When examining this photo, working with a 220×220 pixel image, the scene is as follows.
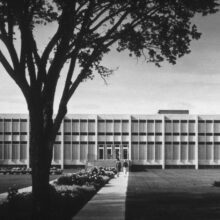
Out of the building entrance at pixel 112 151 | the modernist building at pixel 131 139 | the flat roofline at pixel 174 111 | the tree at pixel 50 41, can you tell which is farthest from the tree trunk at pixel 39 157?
the flat roofline at pixel 174 111

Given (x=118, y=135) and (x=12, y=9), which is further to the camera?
(x=118, y=135)

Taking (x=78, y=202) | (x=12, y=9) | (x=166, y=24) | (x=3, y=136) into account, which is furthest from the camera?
(x=3, y=136)

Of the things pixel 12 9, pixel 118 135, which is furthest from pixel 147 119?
pixel 12 9

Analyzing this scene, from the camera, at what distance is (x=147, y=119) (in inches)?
3260

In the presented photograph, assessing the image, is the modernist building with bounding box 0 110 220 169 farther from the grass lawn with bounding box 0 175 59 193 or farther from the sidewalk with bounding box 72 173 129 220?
the sidewalk with bounding box 72 173 129 220

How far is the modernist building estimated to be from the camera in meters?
81.9

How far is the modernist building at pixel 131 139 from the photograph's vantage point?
81.9 metres

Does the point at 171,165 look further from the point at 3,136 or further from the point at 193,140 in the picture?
the point at 3,136

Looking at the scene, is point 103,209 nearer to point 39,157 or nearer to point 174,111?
point 39,157

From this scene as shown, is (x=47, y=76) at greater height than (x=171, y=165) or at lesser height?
greater

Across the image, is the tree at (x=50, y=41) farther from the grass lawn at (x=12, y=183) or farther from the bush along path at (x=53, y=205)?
the grass lawn at (x=12, y=183)

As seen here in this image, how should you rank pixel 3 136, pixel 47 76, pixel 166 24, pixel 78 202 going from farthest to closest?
pixel 3 136 → pixel 78 202 → pixel 166 24 → pixel 47 76

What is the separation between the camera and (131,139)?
82438mm

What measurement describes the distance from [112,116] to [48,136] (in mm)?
67658
